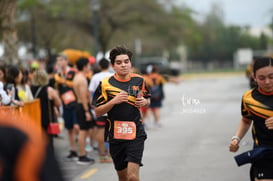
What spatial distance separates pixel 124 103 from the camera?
571cm

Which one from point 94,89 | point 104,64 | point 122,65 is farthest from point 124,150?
point 104,64

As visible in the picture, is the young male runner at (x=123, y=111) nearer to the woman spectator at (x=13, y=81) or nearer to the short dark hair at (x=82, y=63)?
the woman spectator at (x=13, y=81)

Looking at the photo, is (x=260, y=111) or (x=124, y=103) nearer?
(x=260, y=111)

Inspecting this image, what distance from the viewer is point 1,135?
2.08m

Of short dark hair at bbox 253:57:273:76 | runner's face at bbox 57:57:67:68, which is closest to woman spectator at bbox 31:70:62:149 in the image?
runner's face at bbox 57:57:67:68

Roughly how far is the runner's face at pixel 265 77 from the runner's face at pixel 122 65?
1619 mm

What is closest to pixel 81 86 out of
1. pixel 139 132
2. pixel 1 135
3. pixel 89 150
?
pixel 89 150

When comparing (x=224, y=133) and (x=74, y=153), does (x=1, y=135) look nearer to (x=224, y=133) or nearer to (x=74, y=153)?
(x=74, y=153)

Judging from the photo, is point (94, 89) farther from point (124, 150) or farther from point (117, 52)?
point (124, 150)

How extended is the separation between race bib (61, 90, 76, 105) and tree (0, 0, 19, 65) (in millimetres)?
5679

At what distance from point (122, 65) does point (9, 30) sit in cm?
1086

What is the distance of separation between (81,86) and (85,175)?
1576mm

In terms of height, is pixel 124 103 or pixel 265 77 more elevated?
pixel 265 77

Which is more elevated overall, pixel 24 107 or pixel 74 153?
pixel 24 107
